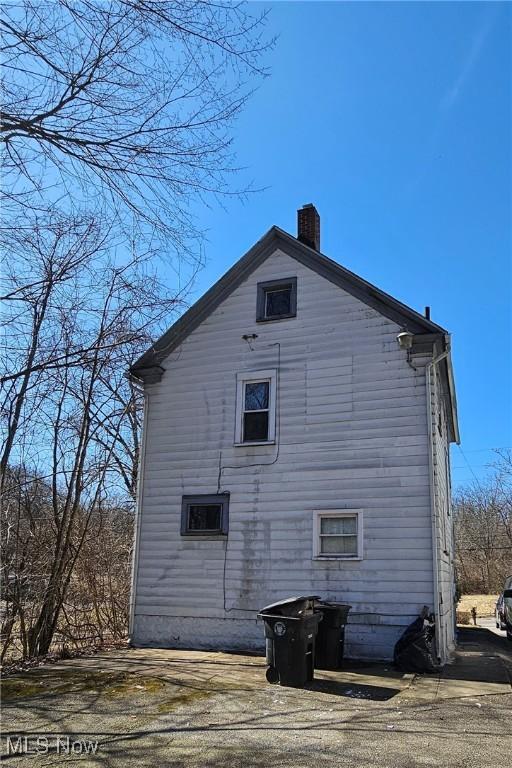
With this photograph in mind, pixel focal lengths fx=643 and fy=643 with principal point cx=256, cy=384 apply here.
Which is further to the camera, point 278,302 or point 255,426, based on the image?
point 278,302

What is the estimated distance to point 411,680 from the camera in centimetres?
883

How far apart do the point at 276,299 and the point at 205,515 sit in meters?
4.56

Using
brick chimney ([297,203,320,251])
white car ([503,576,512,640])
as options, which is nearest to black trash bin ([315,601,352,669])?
brick chimney ([297,203,320,251])

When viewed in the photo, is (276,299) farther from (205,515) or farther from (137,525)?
(137,525)

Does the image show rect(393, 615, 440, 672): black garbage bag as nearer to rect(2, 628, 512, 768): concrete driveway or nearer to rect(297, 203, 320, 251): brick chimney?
rect(2, 628, 512, 768): concrete driveway

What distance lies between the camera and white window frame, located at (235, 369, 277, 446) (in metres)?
12.3

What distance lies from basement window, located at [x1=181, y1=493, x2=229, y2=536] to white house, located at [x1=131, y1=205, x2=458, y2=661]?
0.03 m

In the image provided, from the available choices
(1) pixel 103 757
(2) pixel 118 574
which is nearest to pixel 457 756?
(1) pixel 103 757

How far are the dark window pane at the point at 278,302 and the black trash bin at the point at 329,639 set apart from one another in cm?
581

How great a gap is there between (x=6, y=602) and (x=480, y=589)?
32470 millimetres

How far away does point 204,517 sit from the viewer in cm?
1242

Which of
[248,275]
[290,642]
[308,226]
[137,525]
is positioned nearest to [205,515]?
[137,525]

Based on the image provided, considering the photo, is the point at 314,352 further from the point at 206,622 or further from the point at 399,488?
the point at 206,622

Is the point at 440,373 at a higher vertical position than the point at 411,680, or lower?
higher
